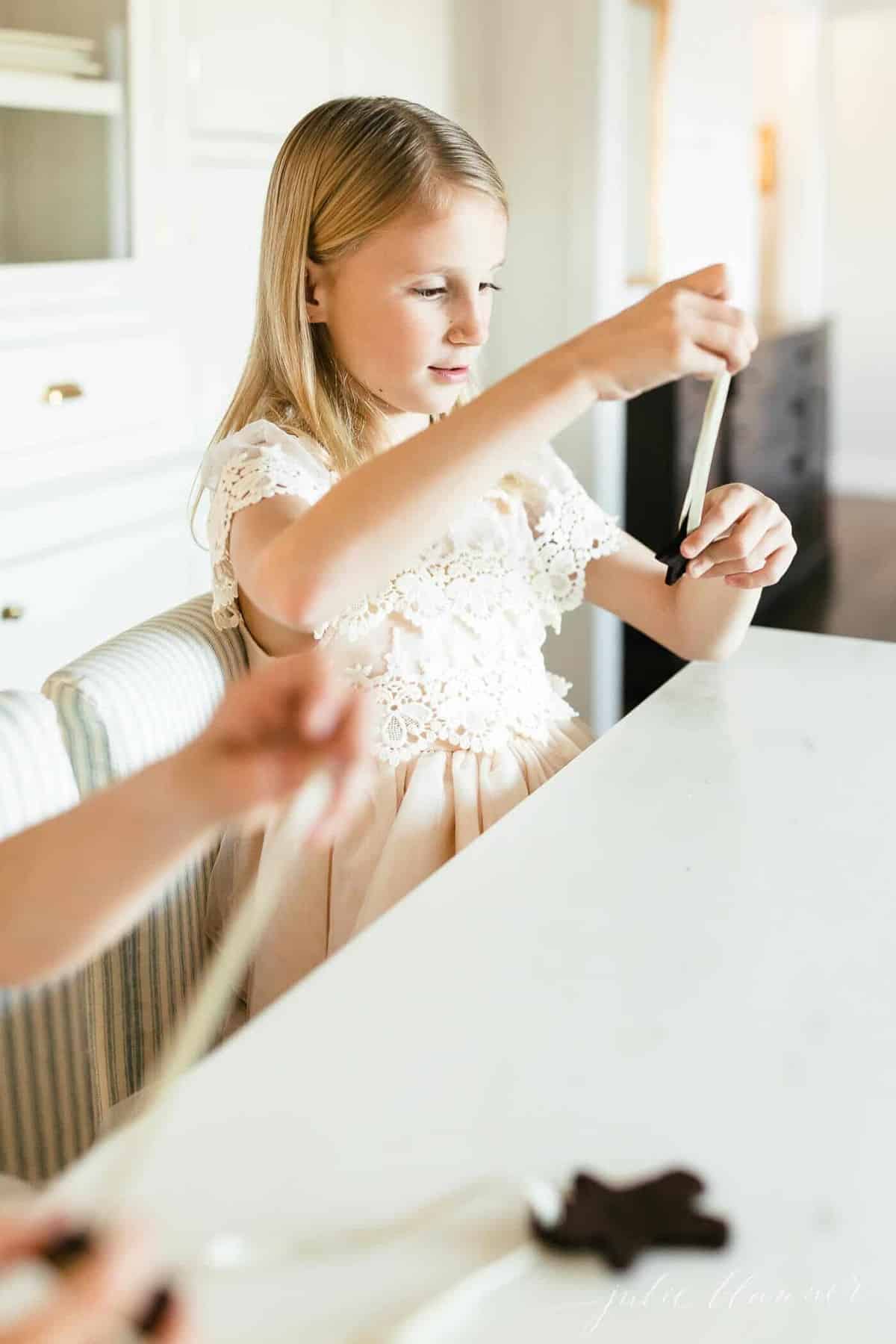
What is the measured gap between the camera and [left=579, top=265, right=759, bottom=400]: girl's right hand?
90 centimetres

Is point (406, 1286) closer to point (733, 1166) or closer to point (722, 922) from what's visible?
point (733, 1166)

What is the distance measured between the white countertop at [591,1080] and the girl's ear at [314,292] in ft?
1.71

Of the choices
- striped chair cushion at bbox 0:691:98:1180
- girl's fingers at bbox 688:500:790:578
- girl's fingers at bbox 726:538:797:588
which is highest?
girl's fingers at bbox 688:500:790:578

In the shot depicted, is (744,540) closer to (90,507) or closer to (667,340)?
(667,340)

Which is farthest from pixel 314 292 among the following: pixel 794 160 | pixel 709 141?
pixel 794 160

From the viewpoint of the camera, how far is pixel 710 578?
1.30 metres

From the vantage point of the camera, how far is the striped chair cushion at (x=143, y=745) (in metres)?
1.01

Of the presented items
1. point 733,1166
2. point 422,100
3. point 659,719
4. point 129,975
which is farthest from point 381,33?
point 733,1166

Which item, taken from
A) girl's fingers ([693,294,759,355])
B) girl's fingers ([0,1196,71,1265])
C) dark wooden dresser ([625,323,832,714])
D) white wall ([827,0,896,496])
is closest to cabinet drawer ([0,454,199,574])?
dark wooden dresser ([625,323,832,714])

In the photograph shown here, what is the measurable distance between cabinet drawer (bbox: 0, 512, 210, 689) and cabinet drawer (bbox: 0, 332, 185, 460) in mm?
169

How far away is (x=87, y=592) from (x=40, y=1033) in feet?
4.03

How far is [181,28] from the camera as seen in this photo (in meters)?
2.18
